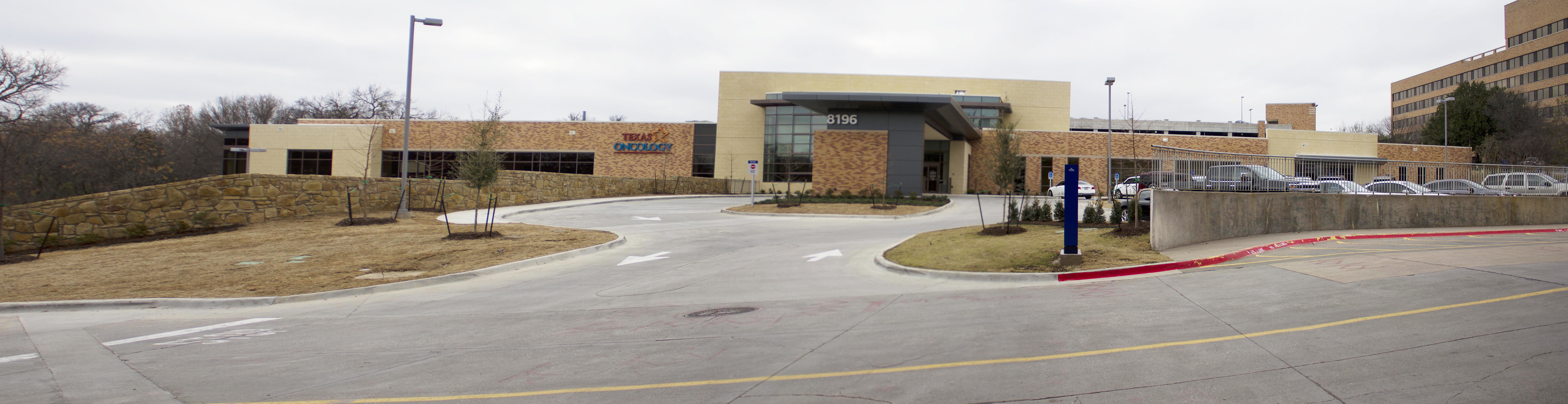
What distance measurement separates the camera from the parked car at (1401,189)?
18141mm

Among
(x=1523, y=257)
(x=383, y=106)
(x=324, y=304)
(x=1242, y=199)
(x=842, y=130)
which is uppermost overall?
(x=383, y=106)

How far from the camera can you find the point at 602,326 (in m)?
7.58

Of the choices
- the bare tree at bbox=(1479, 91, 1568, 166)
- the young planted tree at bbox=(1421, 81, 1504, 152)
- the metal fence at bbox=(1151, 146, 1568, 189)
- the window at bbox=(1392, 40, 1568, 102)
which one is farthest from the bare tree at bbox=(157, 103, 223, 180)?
the window at bbox=(1392, 40, 1568, 102)

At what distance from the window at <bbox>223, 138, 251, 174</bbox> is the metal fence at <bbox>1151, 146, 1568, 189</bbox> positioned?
2601 inches

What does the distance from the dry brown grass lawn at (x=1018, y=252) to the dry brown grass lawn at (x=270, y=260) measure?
7.57m

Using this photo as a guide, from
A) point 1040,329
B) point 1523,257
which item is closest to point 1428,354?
point 1040,329

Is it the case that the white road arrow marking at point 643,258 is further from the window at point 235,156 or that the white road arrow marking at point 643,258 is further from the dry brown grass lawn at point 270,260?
the window at point 235,156

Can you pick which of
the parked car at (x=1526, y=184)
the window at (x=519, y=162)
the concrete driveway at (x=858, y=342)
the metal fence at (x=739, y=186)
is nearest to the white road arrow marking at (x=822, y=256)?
the concrete driveway at (x=858, y=342)

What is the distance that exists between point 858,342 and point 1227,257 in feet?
28.4

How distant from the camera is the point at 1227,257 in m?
11.9

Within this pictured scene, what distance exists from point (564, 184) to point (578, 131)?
20411 mm

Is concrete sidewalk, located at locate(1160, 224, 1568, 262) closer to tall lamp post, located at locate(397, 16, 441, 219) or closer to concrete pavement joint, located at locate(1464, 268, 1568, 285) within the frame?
concrete pavement joint, located at locate(1464, 268, 1568, 285)

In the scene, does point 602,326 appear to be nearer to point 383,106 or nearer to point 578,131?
point 578,131

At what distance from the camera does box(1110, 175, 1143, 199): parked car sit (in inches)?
659
